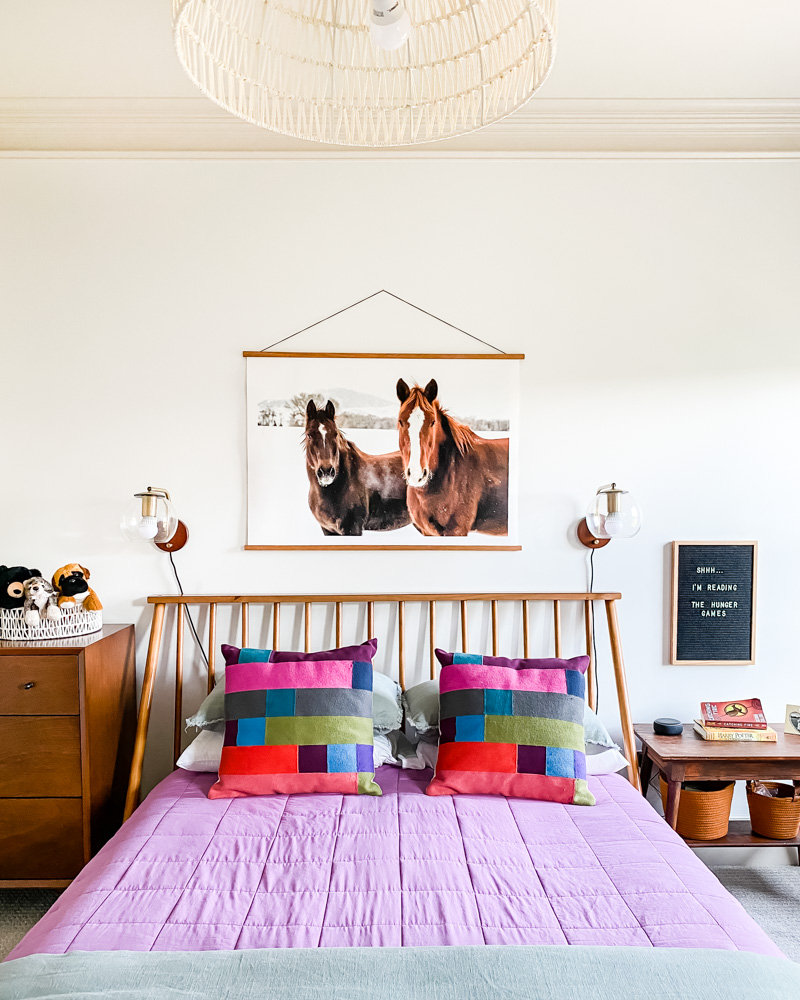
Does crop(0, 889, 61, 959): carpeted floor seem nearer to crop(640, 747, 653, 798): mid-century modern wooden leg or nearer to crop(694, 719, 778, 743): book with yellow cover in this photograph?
crop(640, 747, 653, 798): mid-century modern wooden leg

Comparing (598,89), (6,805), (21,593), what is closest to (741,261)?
(598,89)

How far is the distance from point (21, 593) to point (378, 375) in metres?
1.41

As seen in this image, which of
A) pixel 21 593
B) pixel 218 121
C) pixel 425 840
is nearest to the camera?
pixel 425 840

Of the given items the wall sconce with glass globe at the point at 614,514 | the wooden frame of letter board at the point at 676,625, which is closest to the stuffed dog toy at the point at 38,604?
the wall sconce with glass globe at the point at 614,514

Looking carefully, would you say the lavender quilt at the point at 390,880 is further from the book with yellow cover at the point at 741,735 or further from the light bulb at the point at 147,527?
the light bulb at the point at 147,527

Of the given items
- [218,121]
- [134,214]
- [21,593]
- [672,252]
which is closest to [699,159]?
[672,252]

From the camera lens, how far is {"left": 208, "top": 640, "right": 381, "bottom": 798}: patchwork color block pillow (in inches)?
79.7

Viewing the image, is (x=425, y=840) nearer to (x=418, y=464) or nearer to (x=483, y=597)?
(x=483, y=597)

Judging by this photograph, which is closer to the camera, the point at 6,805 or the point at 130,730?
the point at 6,805

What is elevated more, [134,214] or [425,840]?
[134,214]

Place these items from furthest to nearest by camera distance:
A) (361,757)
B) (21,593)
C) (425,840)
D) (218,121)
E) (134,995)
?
(218,121) < (21,593) < (361,757) < (425,840) < (134,995)

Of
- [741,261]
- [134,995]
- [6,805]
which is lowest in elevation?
[6,805]

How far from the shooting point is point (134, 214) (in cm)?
258

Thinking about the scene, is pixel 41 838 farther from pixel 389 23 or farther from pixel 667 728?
pixel 389 23
